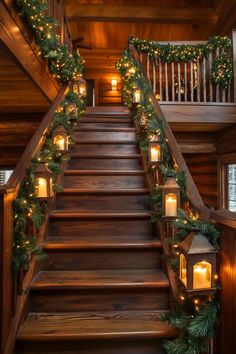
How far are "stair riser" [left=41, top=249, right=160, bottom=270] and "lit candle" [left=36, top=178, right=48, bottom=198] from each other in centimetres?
46

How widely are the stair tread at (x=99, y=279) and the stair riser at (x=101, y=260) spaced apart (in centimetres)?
5

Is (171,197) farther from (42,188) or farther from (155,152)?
(42,188)

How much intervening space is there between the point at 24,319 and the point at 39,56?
287 cm

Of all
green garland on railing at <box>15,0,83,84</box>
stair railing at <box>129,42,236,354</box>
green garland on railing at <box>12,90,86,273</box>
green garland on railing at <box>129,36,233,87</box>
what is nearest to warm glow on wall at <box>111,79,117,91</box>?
green garland on railing at <box>129,36,233,87</box>

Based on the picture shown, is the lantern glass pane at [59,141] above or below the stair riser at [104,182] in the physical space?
above

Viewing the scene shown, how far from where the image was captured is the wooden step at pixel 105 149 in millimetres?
3838

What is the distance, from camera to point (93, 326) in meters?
1.89

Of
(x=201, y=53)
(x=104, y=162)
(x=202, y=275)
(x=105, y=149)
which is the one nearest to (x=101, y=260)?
(x=202, y=275)

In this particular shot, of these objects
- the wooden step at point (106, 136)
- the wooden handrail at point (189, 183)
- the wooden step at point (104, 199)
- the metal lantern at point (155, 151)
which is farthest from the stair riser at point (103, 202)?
the wooden step at point (106, 136)

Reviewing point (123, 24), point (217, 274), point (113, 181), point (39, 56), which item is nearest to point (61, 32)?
point (39, 56)

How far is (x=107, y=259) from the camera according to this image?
2391 millimetres

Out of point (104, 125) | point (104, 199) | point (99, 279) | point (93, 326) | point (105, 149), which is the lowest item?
point (93, 326)

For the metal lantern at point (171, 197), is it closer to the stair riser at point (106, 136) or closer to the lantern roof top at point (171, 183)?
the lantern roof top at point (171, 183)

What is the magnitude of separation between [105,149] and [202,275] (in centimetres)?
260
